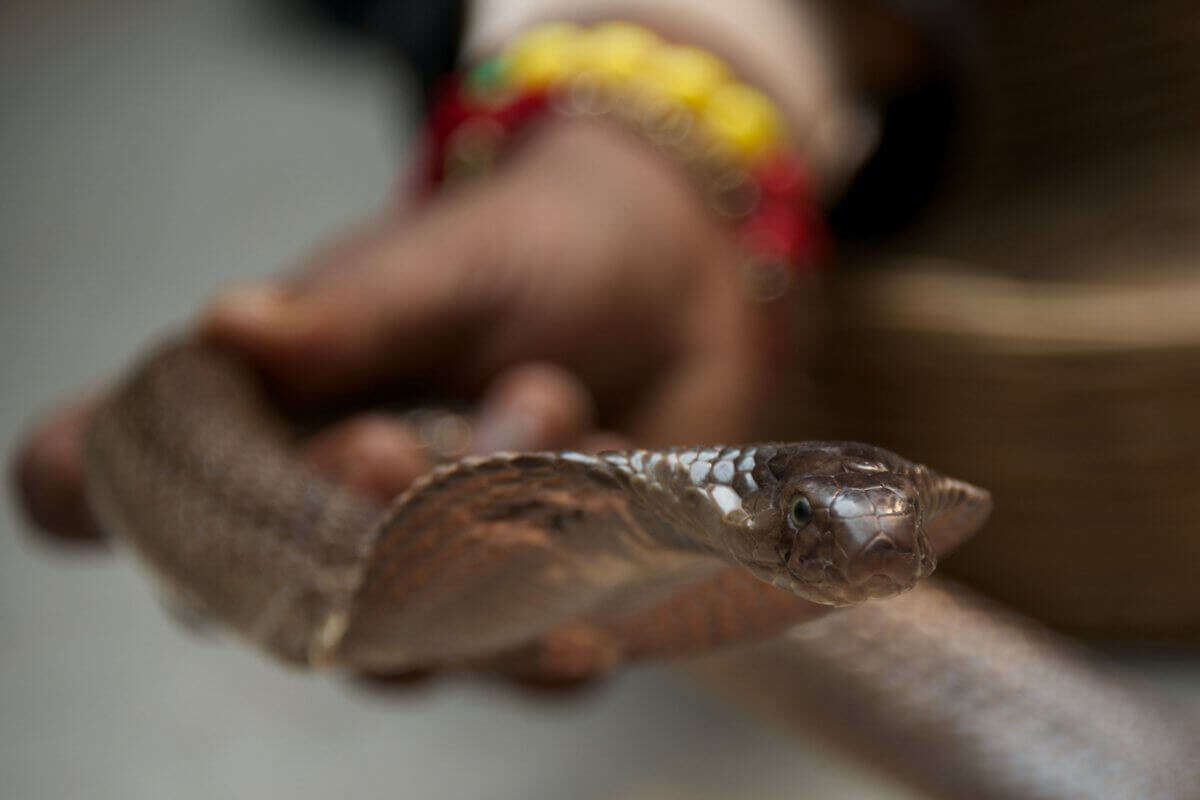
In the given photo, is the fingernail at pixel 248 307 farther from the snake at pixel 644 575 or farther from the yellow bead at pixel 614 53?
the yellow bead at pixel 614 53

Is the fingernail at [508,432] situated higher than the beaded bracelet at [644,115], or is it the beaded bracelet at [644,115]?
the beaded bracelet at [644,115]

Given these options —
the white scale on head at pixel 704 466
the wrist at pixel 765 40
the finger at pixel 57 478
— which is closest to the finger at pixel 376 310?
the finger at pixel 57 478

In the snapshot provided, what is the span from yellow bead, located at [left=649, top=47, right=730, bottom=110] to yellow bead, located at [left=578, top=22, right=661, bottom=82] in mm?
11

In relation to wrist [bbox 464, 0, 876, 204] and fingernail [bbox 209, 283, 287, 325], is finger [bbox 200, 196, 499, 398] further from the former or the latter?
wrist [bbox 464, 0, 876, 204]

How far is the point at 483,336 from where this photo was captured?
2.74ft

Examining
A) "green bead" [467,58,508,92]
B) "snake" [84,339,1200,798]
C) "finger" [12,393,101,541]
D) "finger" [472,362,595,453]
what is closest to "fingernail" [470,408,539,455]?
"finger" [472,362,595,453]

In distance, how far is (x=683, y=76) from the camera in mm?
978

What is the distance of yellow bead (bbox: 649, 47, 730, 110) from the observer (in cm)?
98

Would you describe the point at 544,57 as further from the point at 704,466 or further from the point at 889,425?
the point at 704,466

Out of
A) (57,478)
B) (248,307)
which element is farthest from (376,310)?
(57,478)

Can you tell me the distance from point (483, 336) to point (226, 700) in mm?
320

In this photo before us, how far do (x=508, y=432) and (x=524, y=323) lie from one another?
117mm

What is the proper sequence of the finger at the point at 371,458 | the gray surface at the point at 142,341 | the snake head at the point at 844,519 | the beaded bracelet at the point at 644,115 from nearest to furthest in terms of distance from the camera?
the snake head at the point at 844,519, the finger at the point at 371,458, the gray surface at the point at 142,341, the beaded bracelet at the point at 644,115

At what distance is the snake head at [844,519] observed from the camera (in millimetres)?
340
